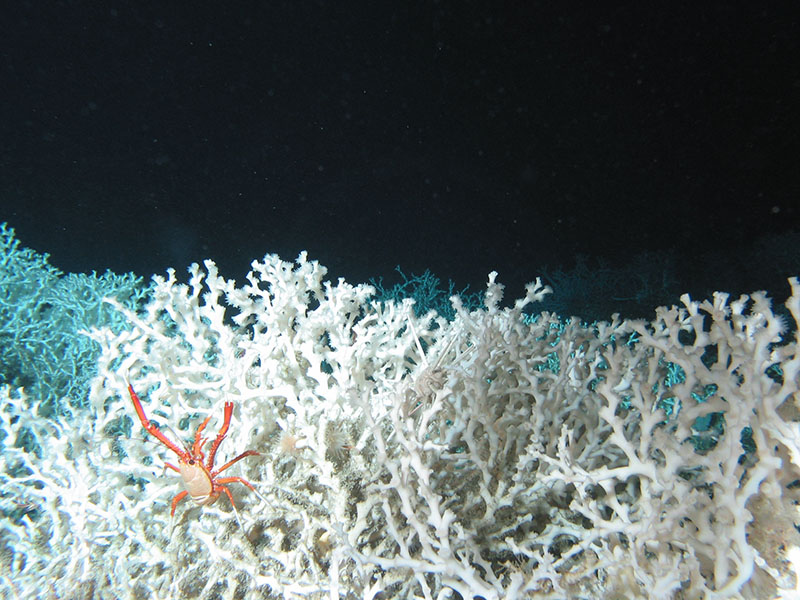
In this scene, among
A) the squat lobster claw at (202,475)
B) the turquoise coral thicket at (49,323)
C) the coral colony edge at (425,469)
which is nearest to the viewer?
the coral colony edge at (425,469)

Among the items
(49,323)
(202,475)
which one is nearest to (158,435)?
(202,475)

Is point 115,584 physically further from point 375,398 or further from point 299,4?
point 299,4

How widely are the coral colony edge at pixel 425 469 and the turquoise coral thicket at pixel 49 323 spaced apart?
140cm

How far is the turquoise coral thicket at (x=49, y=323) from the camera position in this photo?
3752 millimetres

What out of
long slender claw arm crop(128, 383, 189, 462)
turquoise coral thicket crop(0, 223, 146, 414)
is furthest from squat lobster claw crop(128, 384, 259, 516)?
turquoise coral thicket crop(0, 223, 146, 414)

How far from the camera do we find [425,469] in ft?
4.77

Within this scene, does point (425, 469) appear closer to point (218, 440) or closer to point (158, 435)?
point (218, 440)

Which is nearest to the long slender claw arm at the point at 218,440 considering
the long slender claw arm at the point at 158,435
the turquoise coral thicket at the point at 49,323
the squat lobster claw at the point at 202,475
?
the squat lobster claw at the point at 202,475

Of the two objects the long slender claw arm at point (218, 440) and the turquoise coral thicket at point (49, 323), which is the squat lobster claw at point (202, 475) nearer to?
the long slender claw arm at point (218, 440)

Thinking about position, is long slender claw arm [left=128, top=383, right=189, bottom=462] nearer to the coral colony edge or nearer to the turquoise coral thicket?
the coral colony edge

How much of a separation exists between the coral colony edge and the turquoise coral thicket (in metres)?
1.40

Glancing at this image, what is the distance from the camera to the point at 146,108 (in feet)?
88.2

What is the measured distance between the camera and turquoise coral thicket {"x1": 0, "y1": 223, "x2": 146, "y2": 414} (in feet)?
12.3

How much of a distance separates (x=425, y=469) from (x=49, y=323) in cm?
469
